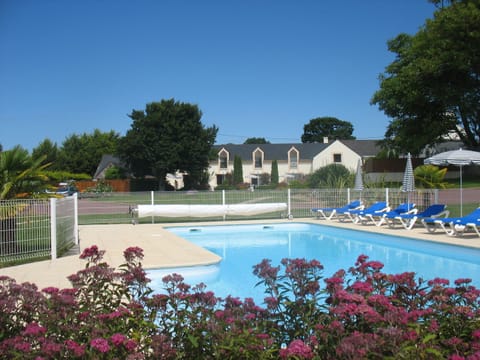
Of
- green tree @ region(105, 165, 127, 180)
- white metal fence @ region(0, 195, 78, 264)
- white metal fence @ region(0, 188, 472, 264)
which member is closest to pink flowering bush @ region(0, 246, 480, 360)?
white metal fence @ region(0, 195, 78, 264)

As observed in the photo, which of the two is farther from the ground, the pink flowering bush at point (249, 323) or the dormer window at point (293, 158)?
the dormer window at point (293, 158)

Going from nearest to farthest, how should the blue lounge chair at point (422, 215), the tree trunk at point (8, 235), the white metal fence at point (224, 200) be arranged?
the tree trunk at point (8, 235) → the blue lounge chair at point (422, 215) → the white metal fence at point (224, 200)

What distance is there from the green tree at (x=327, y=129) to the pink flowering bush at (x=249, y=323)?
318 ft

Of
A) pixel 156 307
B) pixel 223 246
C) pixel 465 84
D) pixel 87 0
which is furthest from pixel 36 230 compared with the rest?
pixel 465 84

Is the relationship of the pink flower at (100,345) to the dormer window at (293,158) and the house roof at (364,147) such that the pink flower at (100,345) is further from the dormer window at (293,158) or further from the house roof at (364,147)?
the house roof at (364,147)

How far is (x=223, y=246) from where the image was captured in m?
14.2

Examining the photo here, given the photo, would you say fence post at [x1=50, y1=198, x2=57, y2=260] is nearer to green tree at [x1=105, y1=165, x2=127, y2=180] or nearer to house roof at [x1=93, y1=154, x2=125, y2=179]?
green tree at [x1=105, y1=165, x2=127, y2=180]

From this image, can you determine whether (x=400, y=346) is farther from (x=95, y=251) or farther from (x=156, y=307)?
(x=95, y=251)

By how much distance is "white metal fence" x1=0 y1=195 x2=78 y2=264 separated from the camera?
30.9 feet

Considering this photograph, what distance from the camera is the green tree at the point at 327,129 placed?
3920 inches

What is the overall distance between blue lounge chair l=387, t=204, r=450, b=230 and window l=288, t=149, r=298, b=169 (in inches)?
1680

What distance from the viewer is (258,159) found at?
59875 millimetres

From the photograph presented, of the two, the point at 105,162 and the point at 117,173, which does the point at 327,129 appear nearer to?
the point at 105,162

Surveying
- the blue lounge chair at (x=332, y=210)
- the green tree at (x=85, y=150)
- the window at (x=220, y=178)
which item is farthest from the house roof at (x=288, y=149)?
the blue lounge chair at (x=332, y=210)
